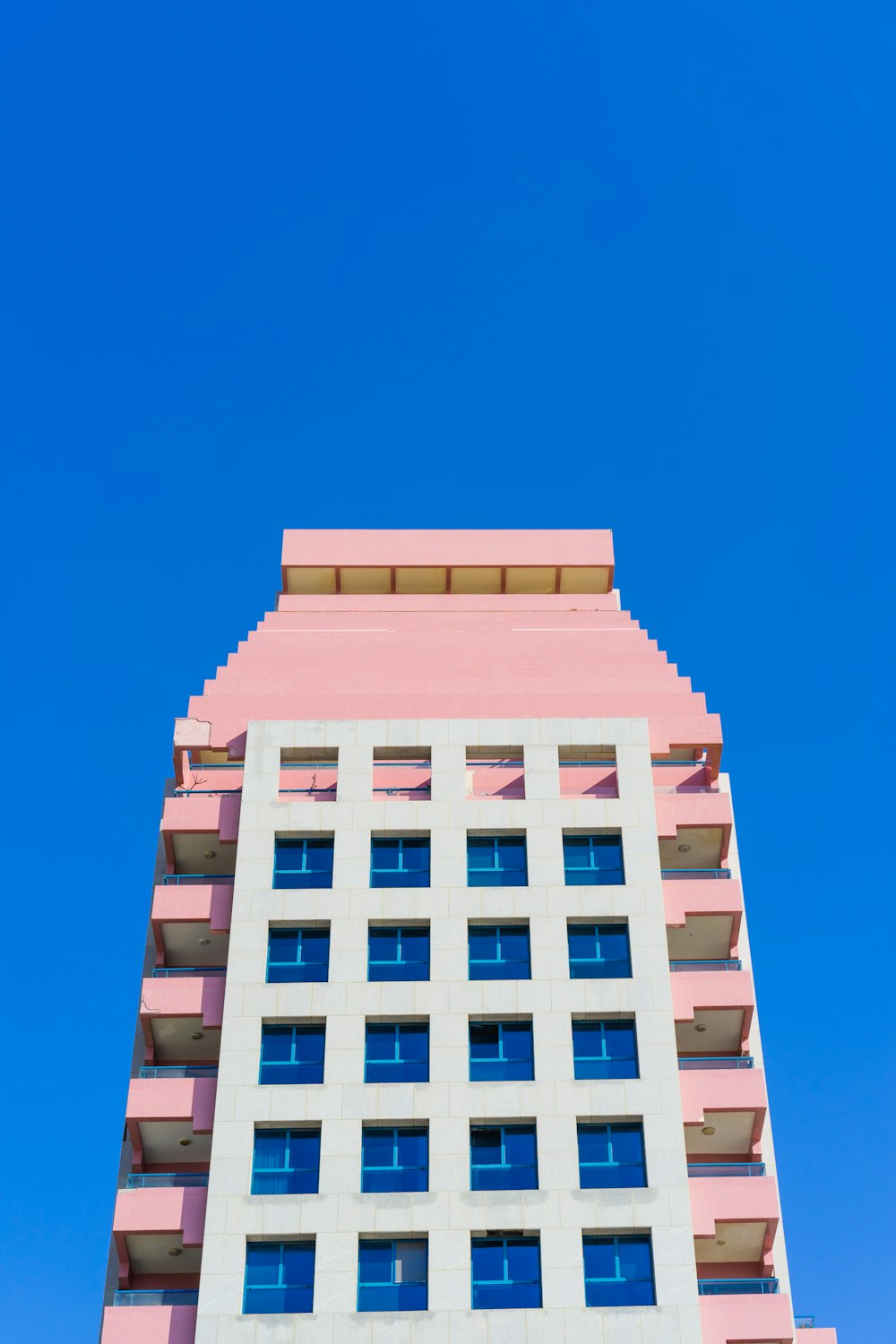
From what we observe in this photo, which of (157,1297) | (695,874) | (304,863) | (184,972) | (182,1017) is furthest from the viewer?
(695,874)

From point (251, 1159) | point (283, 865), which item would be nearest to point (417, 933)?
point (283, 865)

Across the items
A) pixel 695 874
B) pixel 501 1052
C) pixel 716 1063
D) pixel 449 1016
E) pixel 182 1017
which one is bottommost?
pixel 501 1052

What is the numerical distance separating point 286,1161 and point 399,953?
815 cm

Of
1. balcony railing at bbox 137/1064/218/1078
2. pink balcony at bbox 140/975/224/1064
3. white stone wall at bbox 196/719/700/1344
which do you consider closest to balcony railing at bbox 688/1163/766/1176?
white stone wall at bbox 196/719/700/1344

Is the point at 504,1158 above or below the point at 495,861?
below

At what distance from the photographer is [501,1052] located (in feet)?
185

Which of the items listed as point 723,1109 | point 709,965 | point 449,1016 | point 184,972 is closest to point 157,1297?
point 184,972

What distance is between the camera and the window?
198 ft

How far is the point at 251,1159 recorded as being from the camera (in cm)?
5384

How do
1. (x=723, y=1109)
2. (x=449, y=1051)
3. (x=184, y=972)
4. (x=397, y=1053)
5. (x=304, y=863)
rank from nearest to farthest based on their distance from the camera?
(x=449, y=1051) → (x=397, y=1053) → (x=723, y=1109) → (x=304, y=863) → (x=184, y=972)

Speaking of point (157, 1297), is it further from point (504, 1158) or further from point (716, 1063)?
point (716, 1063)

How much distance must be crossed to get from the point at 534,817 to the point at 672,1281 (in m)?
16.9

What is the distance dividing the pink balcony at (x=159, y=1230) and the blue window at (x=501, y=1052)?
9776 millimetres

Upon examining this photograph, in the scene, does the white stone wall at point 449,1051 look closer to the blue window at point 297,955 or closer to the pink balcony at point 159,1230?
the blue window at point 297,955
